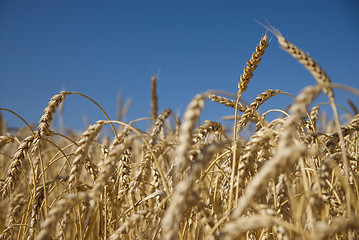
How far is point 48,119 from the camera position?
1444 millimetres

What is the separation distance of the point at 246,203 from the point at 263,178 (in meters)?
0.08

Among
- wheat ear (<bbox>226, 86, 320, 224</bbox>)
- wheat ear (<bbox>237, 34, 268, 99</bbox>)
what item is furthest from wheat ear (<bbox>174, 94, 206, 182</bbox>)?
wheat ear (<bbox>237, 34, 268, 99</bbox>)

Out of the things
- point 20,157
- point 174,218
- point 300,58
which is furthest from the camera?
point 20,157

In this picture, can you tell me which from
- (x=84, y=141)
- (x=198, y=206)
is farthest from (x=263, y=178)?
(x=84, y=141)

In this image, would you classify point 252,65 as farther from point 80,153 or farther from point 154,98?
point 154,98

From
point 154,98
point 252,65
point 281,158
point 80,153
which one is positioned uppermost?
point 154,98

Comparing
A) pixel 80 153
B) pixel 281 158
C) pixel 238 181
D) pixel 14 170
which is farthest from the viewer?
pixel 14 170

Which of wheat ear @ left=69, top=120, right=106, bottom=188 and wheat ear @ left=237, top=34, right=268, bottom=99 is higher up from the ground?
wheat ear @ left=237, top=34, right=268, bottom=99

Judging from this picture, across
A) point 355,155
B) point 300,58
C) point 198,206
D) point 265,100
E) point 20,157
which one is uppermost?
point 265,100

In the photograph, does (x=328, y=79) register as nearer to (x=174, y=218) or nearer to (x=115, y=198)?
(x=174, y=218)

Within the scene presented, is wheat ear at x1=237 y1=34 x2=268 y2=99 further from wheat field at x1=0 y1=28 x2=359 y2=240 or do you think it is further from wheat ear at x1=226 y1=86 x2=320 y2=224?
wheat ear at x1=226 y1=86 x2=320 y2=224

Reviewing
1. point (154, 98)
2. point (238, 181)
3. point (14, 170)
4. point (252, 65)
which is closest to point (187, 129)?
point (238, 181)

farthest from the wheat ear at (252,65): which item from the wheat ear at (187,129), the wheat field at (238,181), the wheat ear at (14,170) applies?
the wheat ear at (14,170)

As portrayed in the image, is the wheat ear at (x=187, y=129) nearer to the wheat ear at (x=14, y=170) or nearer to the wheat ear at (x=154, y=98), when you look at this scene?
the wheat ear at (x=14, y=170)
